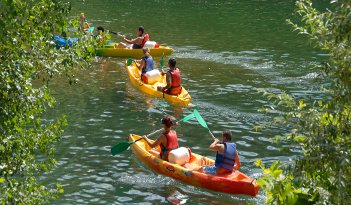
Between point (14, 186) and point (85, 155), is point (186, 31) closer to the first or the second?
point (85, 155)

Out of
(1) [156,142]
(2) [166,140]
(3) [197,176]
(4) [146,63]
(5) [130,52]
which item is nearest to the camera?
(3) [197,176]

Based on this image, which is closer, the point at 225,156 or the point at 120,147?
the point at 225,156

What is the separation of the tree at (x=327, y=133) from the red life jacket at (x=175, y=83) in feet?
39.7

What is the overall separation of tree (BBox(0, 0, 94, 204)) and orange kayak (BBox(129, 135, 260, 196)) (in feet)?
16.2

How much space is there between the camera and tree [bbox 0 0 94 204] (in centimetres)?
737

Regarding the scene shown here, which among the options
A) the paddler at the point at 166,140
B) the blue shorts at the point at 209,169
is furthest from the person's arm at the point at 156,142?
the blue shorts at the point at 209,169

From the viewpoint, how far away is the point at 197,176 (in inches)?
504

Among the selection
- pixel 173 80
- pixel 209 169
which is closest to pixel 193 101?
pixel 173 80

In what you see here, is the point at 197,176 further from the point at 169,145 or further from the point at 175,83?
the point at 175,83

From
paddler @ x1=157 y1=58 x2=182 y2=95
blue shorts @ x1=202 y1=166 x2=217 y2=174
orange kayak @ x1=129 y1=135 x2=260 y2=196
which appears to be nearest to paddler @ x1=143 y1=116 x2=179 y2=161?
orange kayak @ x1=129 y1=135 x2=260 y2=196

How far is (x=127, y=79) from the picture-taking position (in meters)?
22.0

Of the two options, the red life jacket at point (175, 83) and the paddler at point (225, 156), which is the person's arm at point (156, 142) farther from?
the red life jacket at point (175, 83)

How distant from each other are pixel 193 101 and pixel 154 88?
5.06 feet

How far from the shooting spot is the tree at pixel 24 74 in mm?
7367
